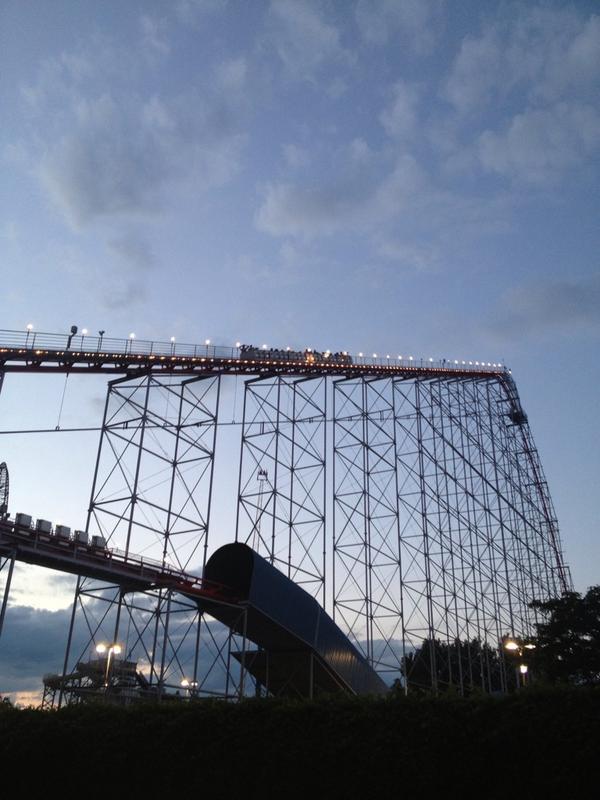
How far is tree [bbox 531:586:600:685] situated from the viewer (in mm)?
22453

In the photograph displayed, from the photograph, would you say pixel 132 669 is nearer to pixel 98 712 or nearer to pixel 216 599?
pixel 216 599

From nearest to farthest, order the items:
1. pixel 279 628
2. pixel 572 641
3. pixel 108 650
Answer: pixel 108 650, pixel 279 628, pixel 572 641

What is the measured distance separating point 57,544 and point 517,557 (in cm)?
3284

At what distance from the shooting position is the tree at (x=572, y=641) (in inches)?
884

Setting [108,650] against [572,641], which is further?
[572,641]

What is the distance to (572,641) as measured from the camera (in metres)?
23.0

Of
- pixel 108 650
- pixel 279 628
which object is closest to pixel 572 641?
pixel 279 628

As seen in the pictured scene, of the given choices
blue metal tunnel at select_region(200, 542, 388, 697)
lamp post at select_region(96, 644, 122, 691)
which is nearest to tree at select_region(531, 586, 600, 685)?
blue metal tunnel at select_region(200, 542, 388, 697)

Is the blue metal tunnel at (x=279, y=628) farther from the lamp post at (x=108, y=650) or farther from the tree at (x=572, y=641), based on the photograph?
the tree at (x=572, y=641)

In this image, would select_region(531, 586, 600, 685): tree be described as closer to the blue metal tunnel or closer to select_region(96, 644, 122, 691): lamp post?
the blue metal tunnel

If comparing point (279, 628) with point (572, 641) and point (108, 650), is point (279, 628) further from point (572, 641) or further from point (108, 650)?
point (572, 641)

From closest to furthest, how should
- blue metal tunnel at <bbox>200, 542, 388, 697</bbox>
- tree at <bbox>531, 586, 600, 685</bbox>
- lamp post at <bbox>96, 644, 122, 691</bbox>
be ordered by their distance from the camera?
lamp post at <bbox>96, 644, 122, 691</bbox> → blue metal tunnel at <bbox>200, 542, 388, 697</bbox> → tree at <bbox>531, 586, 600, 685</bbox>

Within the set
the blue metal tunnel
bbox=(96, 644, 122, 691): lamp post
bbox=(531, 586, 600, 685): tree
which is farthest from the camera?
bbox=(531, 586, 600, 685): tree

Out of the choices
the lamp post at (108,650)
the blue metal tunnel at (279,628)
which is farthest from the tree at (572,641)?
the lamp post at (108,650)
